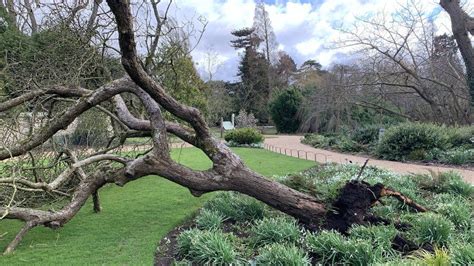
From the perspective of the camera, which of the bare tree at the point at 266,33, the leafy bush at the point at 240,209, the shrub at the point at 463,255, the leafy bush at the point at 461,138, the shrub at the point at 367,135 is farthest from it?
the bare tree at the point at 266,33

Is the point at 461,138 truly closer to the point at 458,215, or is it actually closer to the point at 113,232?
the point at 458,215

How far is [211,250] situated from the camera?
3514 mm

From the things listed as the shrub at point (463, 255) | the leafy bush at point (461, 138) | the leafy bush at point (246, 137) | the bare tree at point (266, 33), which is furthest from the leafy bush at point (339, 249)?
the bare tree at point (266, 33)

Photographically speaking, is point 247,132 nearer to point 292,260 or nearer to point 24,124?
point 24,124

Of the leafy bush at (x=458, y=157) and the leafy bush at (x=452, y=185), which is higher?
the leafy bush at (x=452, y=185)

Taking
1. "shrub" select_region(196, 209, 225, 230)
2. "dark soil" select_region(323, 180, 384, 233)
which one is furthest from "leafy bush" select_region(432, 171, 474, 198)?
"shrub" select_region(196, 209, 225, 230)

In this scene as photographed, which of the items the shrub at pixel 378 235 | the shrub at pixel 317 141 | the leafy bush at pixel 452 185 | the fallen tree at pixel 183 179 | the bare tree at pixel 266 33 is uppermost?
the bare tree at pixel 266 33

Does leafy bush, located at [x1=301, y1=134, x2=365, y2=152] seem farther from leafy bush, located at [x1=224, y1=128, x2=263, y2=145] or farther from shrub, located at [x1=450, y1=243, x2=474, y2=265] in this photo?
shrub, located at [x1=450, y1=243, x2=474, y2=265]

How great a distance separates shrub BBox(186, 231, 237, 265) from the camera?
136 inches

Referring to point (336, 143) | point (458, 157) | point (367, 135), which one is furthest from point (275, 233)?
point (367, 135)

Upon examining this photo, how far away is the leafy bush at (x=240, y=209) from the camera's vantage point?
4906mm

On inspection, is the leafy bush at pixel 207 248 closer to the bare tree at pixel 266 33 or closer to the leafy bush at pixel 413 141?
the leafy bush at pixel 413 141

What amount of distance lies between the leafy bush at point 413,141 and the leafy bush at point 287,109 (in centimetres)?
1621

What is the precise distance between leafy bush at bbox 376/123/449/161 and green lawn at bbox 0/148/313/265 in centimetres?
752
